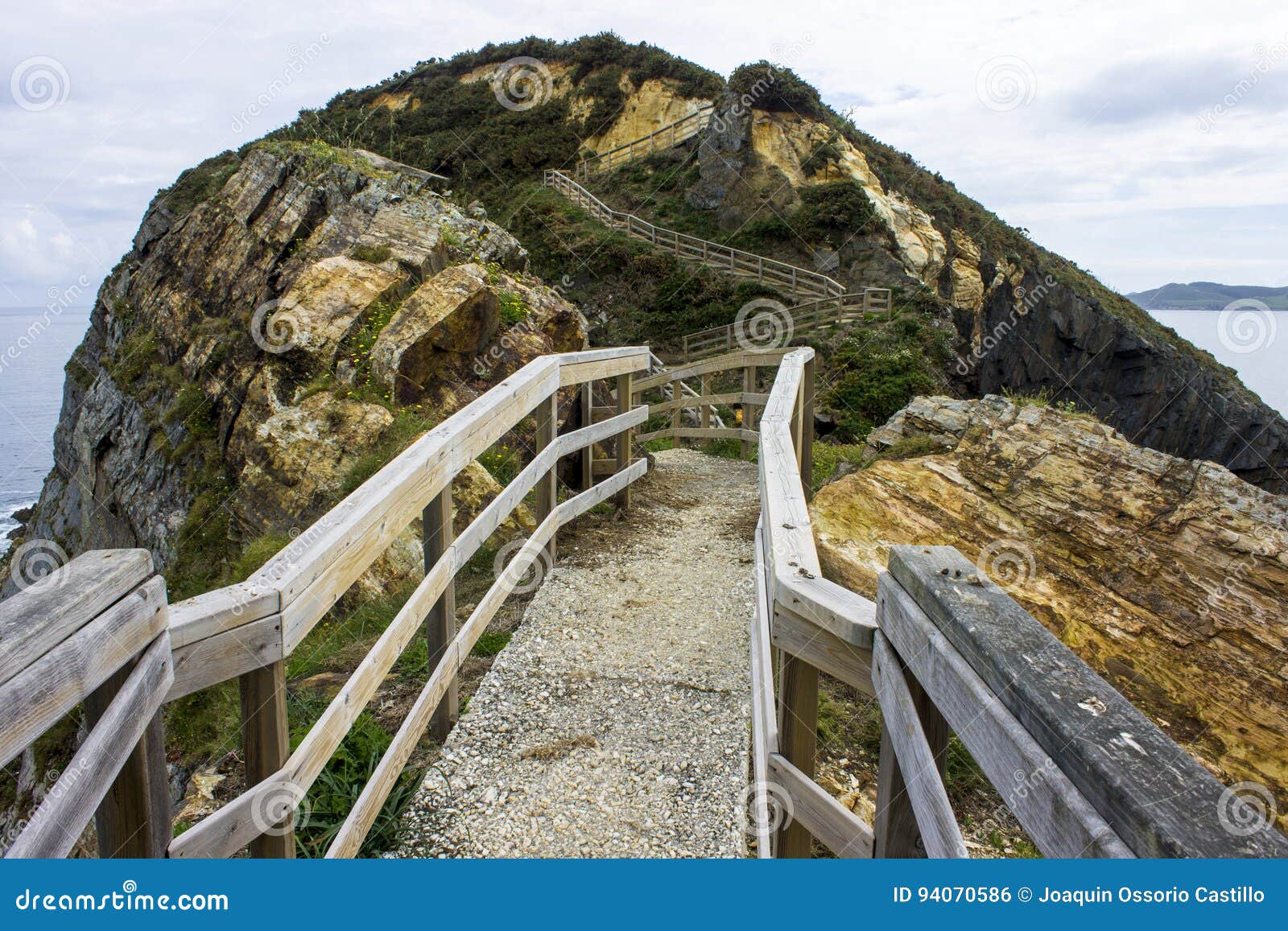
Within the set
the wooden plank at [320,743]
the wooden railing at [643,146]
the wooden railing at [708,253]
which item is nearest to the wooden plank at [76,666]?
the wooden plank at [320,743]

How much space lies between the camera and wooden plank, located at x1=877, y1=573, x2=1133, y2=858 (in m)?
0.95

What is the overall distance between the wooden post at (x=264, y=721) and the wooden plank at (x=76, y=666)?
0.40 m

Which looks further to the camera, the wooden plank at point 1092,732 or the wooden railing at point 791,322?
the wooden railing at point 791,322

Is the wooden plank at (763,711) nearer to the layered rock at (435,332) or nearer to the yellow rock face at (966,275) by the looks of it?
the layered rock at (435,332)

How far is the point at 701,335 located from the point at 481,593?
63.9 feet

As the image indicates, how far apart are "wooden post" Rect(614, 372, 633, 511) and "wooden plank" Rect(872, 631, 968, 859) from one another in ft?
15.3

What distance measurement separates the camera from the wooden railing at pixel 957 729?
88cm

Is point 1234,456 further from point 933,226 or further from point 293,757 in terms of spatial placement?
point 293,757

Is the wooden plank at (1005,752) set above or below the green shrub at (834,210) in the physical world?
below

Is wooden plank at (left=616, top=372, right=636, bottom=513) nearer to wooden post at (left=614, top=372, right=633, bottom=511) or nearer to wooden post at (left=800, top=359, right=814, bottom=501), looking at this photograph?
wooden post at (left=614, top=372, right=633, bottom=511)

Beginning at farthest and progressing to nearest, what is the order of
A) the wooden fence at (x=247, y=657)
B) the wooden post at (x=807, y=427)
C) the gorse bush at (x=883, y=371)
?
the gorse bush at (x=883, y=371) → the wooden post at (x=807, y=427) → the wooden fence at (x=247, y=657)

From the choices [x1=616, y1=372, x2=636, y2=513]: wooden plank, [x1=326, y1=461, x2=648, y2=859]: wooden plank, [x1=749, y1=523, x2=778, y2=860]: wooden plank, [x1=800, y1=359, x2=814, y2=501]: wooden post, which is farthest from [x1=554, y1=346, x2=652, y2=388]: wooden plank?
[x1=749, y1=523, x2=778, y2=860]: wooden plank

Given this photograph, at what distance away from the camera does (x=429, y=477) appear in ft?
9.95

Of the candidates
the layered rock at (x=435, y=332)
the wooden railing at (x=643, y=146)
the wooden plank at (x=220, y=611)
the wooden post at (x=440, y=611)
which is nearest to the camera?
the wooden plank at (x=220, y=611)
